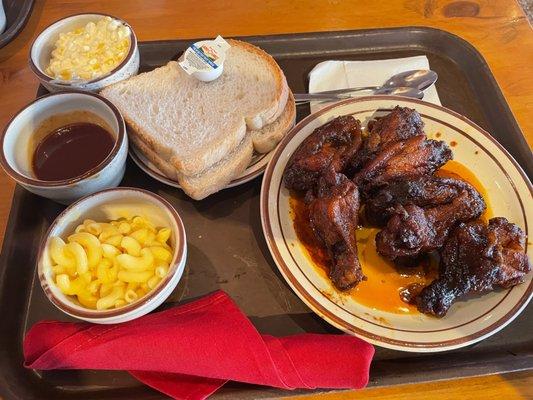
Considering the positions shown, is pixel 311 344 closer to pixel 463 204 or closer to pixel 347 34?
pixel 463 204

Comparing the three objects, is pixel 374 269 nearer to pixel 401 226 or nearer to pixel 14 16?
pixel 401 226

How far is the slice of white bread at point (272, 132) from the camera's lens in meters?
1.67

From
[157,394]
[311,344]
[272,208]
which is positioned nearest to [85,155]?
[272,208]

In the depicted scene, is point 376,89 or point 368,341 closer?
point 368,341

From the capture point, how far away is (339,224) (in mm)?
1385

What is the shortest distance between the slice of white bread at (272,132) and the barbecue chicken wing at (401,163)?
0.34 meters

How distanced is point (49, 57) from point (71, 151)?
461mm

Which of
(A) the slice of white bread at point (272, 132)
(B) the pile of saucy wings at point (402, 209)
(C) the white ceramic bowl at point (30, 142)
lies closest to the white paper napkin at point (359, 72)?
(A) the slice of white bread at point (272, 132)

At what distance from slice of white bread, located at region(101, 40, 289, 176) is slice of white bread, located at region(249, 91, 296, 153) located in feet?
0.09

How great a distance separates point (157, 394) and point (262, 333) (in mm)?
342

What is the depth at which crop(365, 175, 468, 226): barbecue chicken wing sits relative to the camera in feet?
4.74

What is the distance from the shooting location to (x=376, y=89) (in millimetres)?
1861

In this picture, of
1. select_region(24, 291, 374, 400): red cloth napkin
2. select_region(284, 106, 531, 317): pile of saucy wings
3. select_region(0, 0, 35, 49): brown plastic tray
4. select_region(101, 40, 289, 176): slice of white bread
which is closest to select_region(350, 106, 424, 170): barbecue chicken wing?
select_region(284, 106, 531, 317): pile of saucy wings

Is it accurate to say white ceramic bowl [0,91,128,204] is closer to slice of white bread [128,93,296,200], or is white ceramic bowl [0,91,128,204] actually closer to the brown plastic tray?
slice of white bread [128,93,296,200]
